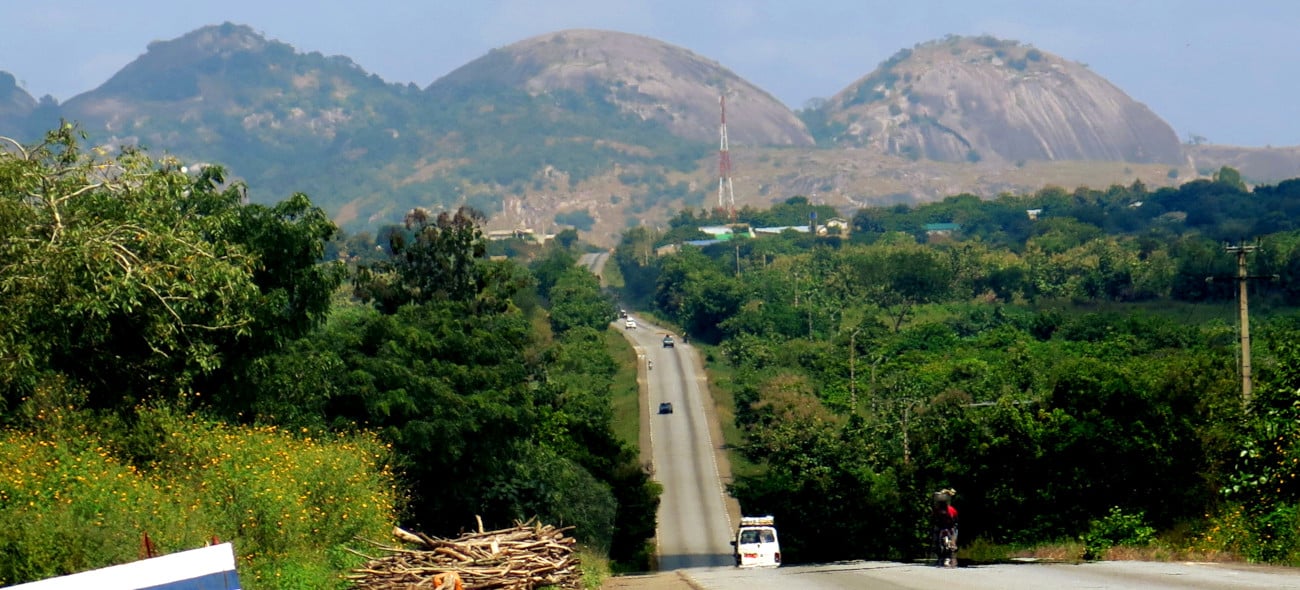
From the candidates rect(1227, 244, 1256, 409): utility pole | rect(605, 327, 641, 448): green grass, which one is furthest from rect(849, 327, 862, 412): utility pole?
rect(1227, 244, 1256, 409): utility pole

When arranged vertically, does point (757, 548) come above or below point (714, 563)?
above

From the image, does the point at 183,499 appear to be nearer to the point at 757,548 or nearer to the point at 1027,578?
the point at 1027,578

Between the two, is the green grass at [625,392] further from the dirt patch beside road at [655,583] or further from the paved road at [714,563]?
the dirt patch beside road at [655,583]

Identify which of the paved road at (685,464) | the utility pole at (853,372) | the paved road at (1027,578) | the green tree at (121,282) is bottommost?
the paved road at (685,464)

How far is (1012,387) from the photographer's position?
75.6 metres

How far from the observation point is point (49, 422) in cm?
2567

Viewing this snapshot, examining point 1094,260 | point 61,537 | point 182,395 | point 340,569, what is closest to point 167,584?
point 61,537

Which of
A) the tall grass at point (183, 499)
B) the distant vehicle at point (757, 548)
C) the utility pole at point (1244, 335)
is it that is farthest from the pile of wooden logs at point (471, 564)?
the utility pole at point (1244, 335)

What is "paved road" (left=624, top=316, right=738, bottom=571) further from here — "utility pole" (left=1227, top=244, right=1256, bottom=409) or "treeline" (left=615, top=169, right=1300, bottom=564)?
"utility pole" (left=1227, top=244, right=1256, bottom=409)

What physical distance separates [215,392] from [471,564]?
15069mm

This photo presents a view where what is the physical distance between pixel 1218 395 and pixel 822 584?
752 inches

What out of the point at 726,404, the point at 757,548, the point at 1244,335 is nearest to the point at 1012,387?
the point at 1244,335

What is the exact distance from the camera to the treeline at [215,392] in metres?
21.5

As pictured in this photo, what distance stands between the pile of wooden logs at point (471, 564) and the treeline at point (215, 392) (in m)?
1.08
